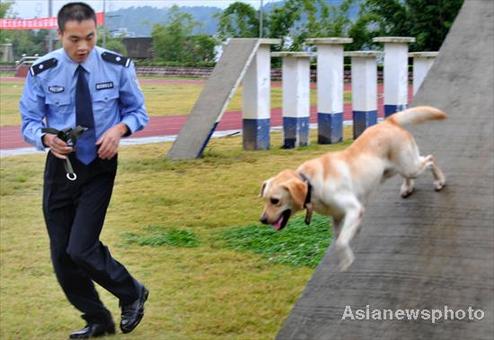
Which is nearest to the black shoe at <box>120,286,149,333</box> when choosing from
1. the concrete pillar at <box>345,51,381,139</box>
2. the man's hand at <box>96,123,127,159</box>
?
the man's hand at <box>96,123,127,159</box>

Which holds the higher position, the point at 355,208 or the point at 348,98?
Answer: the point at 355,208

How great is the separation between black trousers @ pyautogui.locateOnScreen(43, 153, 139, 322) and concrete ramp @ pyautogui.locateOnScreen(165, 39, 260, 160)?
295 inches

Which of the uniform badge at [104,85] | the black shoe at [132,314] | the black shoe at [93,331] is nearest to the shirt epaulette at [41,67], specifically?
the uniform badge at [104,85]

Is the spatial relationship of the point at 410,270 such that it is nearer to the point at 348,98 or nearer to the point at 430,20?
the point at 348,98

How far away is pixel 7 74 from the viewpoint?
34.0m

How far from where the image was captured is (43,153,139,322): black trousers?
533 cm

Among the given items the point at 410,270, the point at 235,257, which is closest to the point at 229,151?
the point at 235,257

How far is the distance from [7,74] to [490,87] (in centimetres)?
3023

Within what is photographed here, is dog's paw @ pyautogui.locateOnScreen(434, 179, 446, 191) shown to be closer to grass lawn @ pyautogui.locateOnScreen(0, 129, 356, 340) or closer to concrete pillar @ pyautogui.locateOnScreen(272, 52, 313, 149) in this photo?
grass lawn @ pyautogui.locateOnScreen(0, 129, 356, 340)

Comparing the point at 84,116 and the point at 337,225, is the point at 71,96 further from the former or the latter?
the point at 337,225

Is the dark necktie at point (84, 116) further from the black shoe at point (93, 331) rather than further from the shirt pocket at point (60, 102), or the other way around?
the black shoe at point (93, 331)

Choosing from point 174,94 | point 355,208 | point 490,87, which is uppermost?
point 490,87

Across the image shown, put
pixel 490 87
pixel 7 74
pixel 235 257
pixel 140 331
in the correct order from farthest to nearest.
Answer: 1. pixel 7 74
2. pixel 235 257
3. pixel 140 331
4. pixel 490 87

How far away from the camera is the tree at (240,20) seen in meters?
29.3
